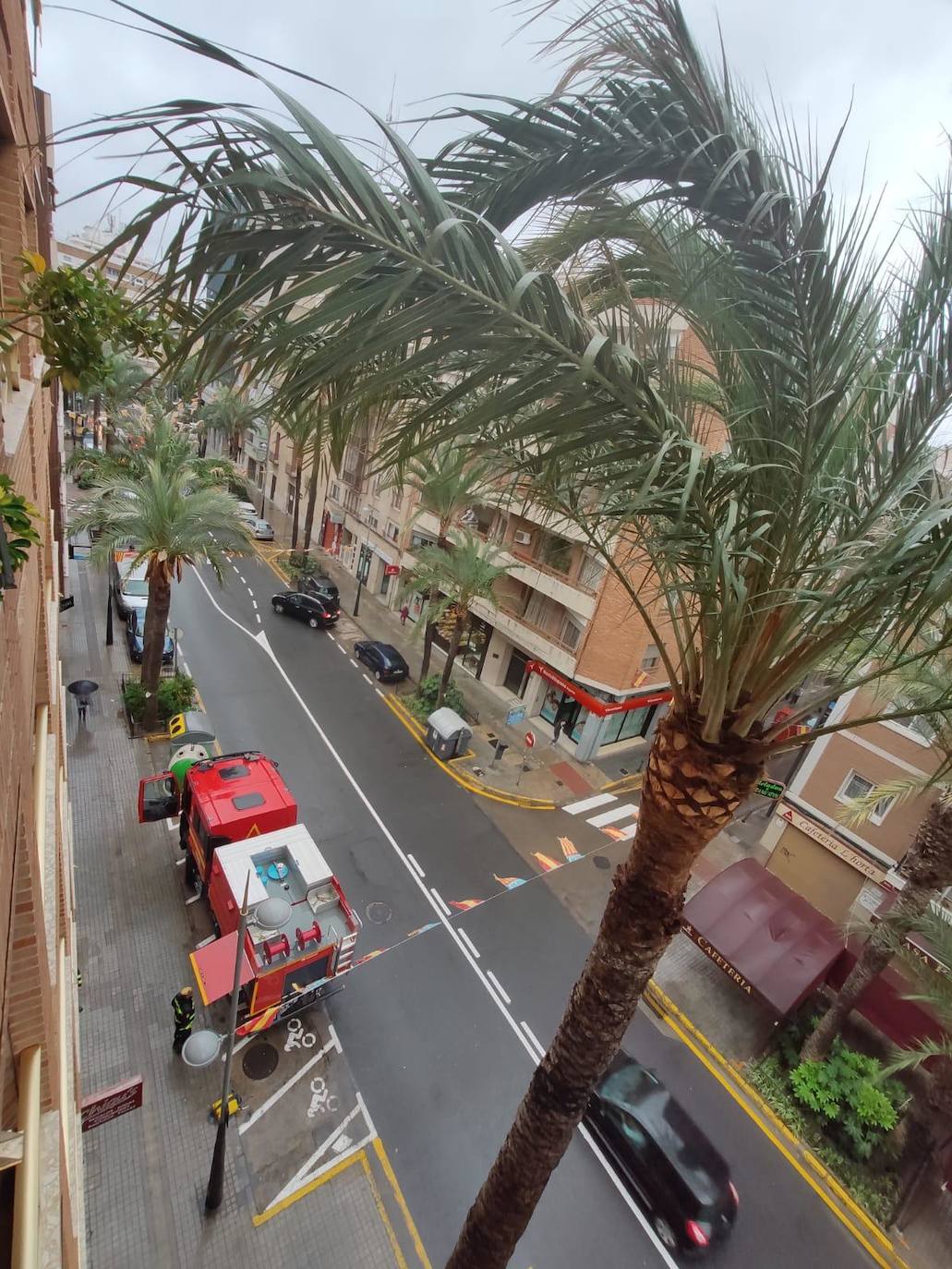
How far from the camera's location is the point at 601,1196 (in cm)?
861

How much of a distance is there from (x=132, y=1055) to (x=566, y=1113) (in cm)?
724

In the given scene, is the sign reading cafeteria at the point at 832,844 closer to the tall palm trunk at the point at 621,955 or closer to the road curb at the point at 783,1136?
the road curb at the point at 783,1136

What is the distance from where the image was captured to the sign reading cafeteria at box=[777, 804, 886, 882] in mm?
12938

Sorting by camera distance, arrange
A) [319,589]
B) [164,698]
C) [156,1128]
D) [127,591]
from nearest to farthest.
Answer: [156,1128] < [164,698] < [127,591] < [319,589]

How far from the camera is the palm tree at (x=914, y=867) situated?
907cm

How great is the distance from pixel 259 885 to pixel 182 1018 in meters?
1.98

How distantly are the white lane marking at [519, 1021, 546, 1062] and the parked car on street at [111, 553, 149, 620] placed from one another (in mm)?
16374

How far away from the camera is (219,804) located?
11.0 meters

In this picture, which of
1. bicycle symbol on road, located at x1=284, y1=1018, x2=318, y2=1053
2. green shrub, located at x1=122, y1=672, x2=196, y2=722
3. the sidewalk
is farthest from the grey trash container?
bicycle symbol on road, located at x1=284, y1=1018, x2=318, y2=1053

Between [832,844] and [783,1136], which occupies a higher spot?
[832,844]

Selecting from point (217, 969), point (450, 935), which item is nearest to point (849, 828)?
point (450, 935)

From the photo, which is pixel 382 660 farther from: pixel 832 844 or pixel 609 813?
pixel 832 844

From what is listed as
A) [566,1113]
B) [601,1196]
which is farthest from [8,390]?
[601,1196]

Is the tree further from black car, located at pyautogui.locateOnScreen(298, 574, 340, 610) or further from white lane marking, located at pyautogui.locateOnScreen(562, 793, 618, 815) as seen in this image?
white lane marking, located at pyautogui.locateOnScreen(562, 793, 618, 815)
